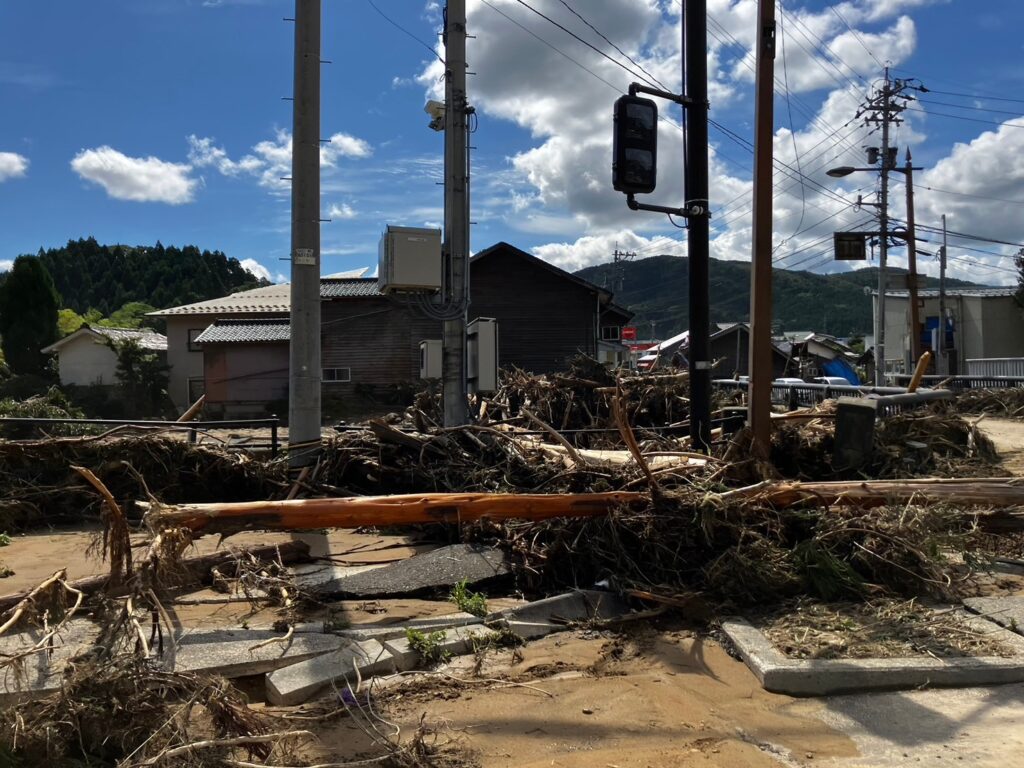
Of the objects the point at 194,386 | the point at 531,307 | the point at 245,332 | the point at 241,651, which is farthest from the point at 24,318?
the point at 241,651

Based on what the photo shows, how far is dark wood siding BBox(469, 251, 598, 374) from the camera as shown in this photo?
3008 cm

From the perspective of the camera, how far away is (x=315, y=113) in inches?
331

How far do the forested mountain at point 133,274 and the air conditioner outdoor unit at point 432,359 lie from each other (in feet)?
233

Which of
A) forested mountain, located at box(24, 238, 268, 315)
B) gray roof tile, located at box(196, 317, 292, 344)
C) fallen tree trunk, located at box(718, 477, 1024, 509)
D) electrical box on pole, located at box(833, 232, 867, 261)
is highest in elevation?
forested mountain, located at box(24, 238, 268, 315)

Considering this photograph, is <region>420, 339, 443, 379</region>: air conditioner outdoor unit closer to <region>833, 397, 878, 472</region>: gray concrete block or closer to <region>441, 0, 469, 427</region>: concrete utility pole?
A: <region>441, 0, 469, 427</region>: concrete utility pole

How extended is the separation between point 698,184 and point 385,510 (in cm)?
440

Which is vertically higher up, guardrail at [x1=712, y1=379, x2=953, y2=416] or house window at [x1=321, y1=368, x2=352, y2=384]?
house window at [x1=321, y1=368, x2=352, y2=384]

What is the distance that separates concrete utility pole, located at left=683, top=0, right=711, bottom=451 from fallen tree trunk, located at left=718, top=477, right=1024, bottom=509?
1654mm

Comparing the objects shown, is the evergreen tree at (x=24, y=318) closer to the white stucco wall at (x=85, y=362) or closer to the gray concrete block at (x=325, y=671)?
the white stucco wall at (x=85, y=362)

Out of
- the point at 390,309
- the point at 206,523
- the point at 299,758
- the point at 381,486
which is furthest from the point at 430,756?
the point at 390,309

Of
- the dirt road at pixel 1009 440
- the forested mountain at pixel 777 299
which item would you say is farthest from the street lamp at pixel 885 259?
the forested mountain at pixel 777 299

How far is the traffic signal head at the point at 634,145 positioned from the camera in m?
6.32

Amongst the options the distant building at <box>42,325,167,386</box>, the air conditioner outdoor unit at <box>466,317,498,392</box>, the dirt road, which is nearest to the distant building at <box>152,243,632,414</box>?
the distant building at <box>42,325,167,386</box>

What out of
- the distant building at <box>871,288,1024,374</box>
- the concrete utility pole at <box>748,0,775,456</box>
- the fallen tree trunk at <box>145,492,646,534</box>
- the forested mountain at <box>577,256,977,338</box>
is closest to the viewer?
the fallen tree trunk at <box>145,492,646,534</box>
